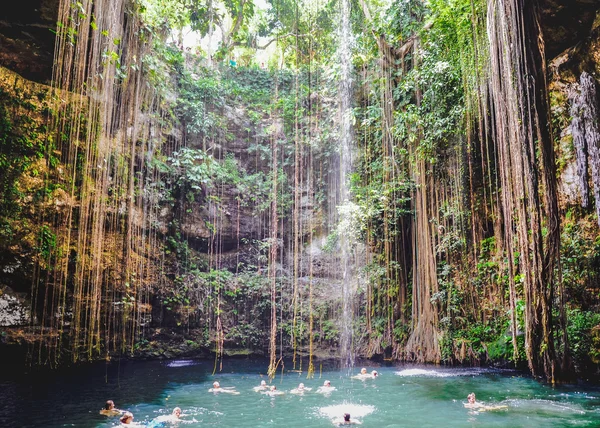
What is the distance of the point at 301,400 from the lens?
659 cm

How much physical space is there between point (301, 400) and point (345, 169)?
7.19 metres

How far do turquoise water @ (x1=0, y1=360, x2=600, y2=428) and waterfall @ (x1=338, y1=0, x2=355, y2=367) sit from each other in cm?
267

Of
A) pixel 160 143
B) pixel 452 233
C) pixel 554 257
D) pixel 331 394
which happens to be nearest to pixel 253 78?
pixel 160 143

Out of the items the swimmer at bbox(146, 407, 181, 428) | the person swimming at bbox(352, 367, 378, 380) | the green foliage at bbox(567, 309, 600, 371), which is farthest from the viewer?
the person swimming at bbox(352, 367, 378, 380)

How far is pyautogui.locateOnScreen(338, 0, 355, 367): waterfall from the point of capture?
10.6 m

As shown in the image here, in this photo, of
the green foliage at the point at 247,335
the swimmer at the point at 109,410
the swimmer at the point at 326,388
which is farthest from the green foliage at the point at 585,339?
the green foliage at the point at 247,335

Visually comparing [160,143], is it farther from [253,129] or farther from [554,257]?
[554,257]

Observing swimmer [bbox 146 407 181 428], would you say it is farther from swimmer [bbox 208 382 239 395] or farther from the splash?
the splash

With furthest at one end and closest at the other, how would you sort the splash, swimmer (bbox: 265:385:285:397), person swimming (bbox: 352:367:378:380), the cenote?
person swimming (bbox: 352:367:378:380)
the splash
swimmer (bbox: 265:385:285:397)
the cenote

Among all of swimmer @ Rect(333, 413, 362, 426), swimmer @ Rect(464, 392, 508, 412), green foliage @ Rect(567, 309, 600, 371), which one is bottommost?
swimmer @ Rect(333, 413, 362, 426)

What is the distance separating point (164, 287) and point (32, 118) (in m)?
5.07

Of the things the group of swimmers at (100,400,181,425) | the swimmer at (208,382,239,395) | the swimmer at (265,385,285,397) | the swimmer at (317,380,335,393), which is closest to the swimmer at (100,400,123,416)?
the group of swimmers at (100,400,181,425)

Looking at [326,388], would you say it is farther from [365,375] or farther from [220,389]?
[220,389]

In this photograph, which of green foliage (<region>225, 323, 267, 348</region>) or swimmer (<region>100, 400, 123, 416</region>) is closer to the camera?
swimmer (<region>100, 400, 123, 416</region>)
